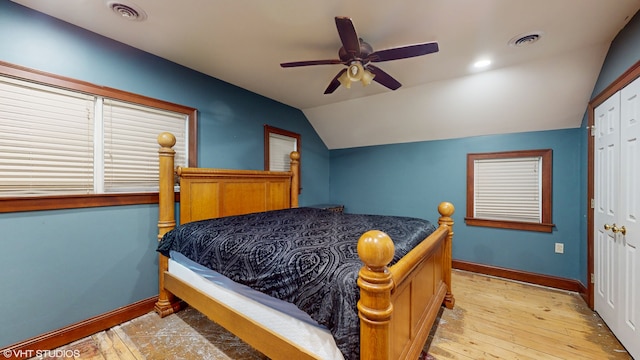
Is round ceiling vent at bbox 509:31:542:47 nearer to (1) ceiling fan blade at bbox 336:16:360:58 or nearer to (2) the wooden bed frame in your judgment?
(1) ceiling fan blade at bbox 336:16:360:58

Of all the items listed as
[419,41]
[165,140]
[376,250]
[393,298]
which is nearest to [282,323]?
[393,298]

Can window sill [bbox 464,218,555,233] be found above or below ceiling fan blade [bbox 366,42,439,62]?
below

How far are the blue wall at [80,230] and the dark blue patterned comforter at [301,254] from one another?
0.46 meters

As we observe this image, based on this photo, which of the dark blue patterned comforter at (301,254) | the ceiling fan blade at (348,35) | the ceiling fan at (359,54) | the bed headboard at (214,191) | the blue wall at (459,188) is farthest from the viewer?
the blue wall at (459,188)

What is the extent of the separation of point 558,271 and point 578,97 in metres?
2.00

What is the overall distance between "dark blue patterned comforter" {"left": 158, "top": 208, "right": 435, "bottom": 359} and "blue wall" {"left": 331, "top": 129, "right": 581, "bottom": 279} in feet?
5.71

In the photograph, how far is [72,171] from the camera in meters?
2.01

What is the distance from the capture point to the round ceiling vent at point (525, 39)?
2.04 m

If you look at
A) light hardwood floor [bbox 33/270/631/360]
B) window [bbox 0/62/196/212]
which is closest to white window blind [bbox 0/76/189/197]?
window [bbox 0/62/196/212]

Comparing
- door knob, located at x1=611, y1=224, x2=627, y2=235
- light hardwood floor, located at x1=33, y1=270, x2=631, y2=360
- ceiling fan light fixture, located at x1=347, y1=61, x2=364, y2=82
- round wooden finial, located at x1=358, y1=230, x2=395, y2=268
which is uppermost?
ceiling fan light fixture, located at x1=347, y1=61, x2=364, y2=82

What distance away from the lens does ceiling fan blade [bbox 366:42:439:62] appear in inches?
66.2

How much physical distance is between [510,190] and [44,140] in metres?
4.84

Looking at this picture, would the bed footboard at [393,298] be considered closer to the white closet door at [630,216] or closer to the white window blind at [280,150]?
the white closet door at [630,216]

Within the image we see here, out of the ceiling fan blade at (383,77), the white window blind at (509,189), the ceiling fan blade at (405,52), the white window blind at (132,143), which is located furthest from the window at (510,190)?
the white window blind at (132,143)
